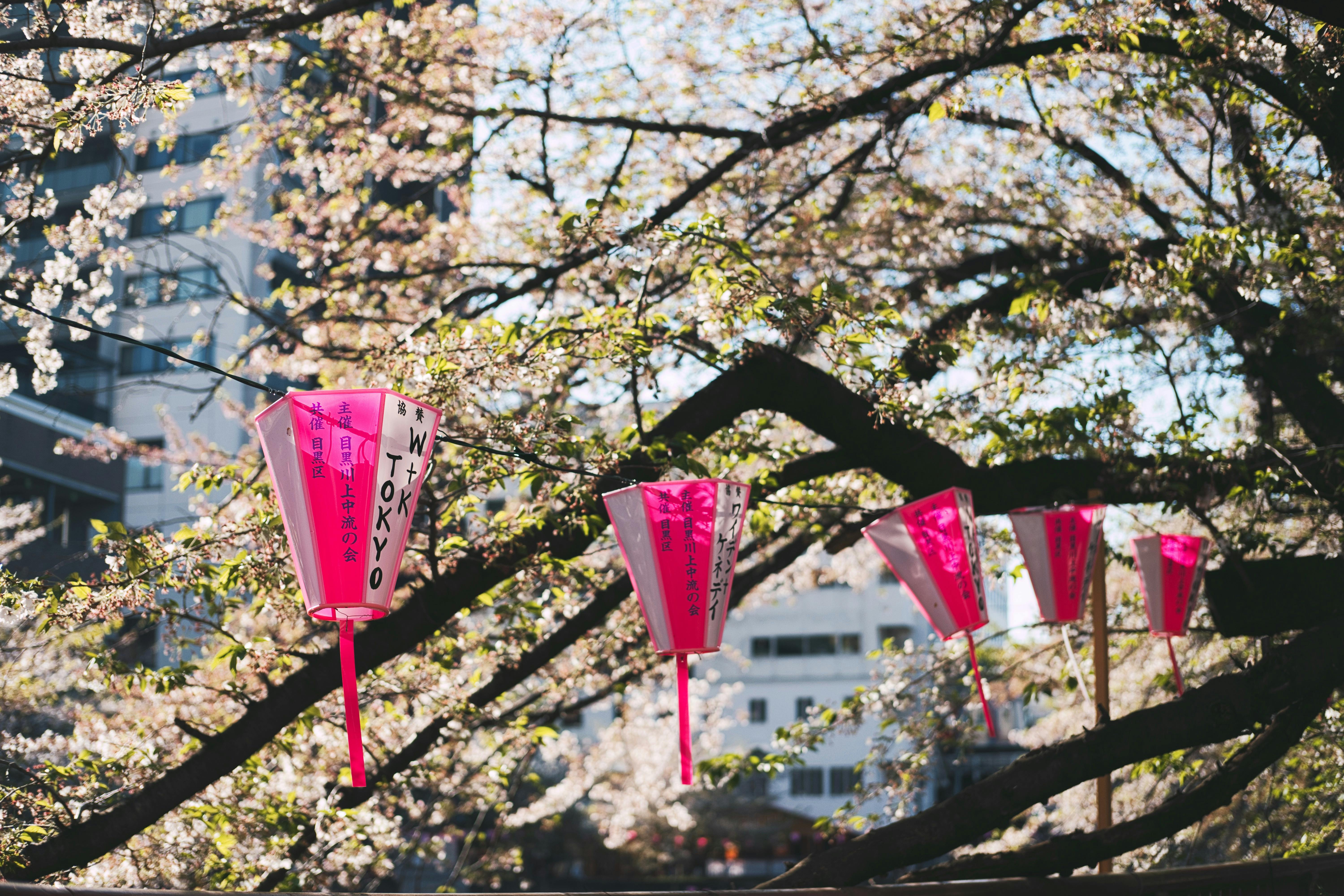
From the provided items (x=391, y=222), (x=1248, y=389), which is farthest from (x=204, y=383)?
(x=1248, y=389)

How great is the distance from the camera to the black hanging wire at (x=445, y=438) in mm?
3619

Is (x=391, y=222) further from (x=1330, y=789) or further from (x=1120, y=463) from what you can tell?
(x=1330, y=789)

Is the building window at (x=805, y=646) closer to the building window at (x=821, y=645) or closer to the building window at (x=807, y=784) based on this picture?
the building window at (x=821, y=645)

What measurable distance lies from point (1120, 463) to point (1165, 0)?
9.00 feet

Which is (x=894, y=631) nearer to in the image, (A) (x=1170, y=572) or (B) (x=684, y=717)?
(A) (x=1170, y=572)

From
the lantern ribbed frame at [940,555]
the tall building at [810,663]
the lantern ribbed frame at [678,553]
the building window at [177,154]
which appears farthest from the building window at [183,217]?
the lantern ribbed frame at [678,553]

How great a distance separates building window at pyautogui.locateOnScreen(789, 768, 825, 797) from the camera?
111ft

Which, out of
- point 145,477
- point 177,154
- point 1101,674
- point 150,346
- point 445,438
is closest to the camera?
point 150,346

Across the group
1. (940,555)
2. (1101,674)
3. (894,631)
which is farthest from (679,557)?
(894,631)

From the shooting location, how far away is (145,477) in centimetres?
2803

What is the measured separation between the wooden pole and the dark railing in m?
0.97

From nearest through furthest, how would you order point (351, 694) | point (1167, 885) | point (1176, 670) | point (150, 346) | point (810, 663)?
point (351, 694) → point (150, 346) → point (1167, 885) → point (1176, 670) → point (810, 663)

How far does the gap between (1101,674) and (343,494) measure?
14.4 ft

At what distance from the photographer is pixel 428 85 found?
28.9 ft
